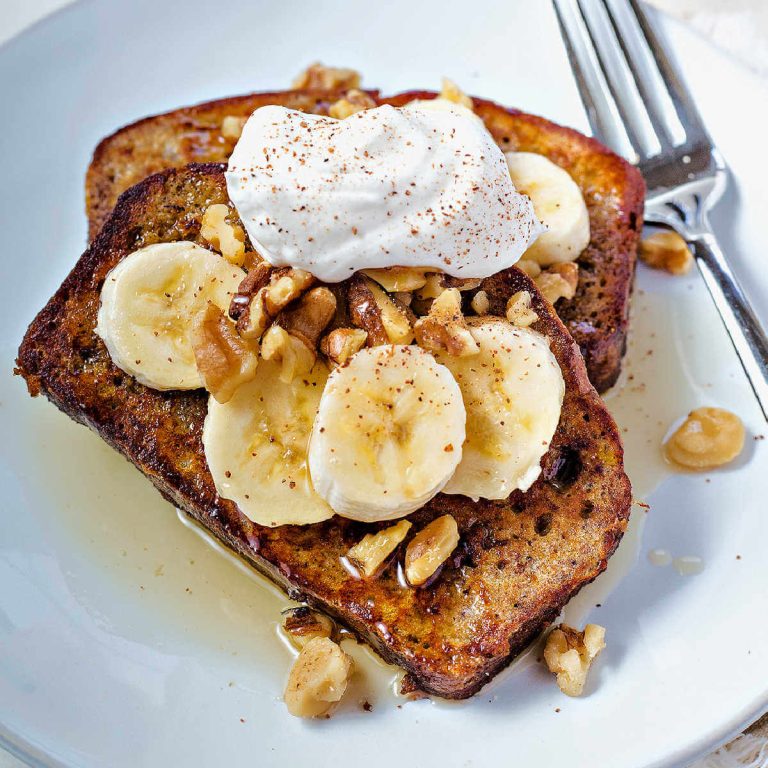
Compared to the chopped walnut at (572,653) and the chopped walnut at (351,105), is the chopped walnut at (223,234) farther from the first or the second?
the chopped walnut at (572,653)

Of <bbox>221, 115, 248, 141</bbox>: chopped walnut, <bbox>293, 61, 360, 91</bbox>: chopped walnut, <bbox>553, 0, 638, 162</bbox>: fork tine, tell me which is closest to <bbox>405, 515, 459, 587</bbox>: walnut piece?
<bbox>221, 115, 248, 141</bbox>: chopped walnut

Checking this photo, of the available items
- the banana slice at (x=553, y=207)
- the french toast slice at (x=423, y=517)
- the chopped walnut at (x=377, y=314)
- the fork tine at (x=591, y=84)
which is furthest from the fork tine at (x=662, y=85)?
the chopped walnut at (x=377, y=314)

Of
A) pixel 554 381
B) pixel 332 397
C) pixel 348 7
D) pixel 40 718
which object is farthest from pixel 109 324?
pixel 348 7

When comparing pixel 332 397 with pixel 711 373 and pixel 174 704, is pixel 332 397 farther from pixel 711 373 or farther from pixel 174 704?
pixel 711 373

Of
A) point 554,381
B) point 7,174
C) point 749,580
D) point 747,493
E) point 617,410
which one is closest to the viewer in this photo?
point 554,381

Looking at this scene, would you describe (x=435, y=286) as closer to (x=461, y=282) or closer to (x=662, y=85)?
(x=461, y=282)

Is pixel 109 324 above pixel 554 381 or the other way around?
above

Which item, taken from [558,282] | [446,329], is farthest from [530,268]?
[446,329]
